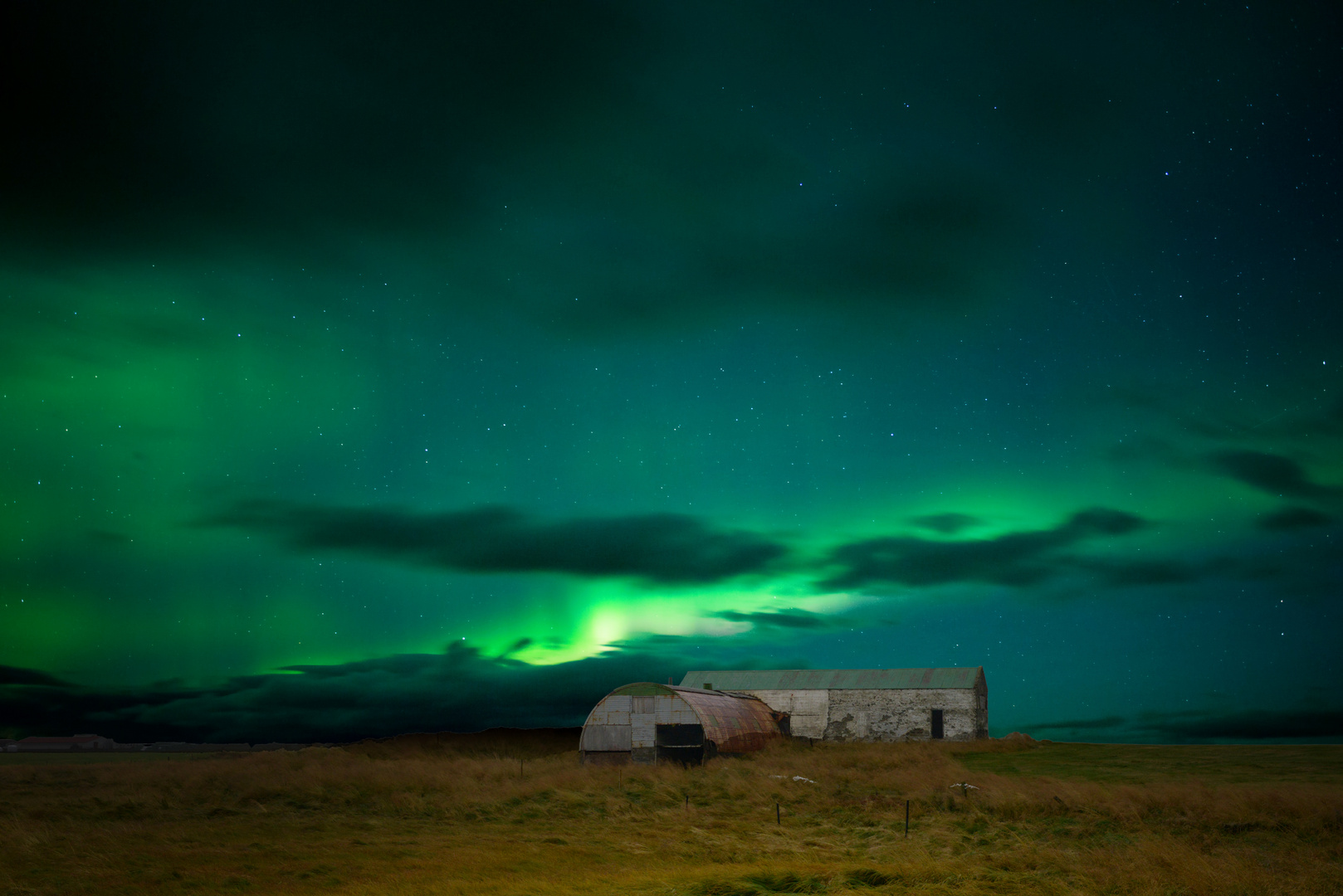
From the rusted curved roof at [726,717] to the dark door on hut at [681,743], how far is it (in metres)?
0.47

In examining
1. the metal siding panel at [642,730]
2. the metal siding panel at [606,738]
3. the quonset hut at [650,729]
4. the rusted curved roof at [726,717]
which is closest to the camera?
the quonset hut at [650,729]

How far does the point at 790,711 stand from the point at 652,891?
49068 mm

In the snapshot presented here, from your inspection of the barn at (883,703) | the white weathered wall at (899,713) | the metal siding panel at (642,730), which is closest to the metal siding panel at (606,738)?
the metal siding panel at (642,730)

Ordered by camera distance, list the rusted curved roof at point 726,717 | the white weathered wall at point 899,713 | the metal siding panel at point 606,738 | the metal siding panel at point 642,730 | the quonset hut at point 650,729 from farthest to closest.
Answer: the white weathered wall at point 899,713
the rusted curved roof at point 726,717
the metal siding panel at point 606,738
the metal siding panel at point 642,730
the quonset hut at point 650,729

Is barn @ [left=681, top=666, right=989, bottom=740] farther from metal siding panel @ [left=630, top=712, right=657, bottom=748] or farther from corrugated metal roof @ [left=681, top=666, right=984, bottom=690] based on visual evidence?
metal siding panel @ [left=630, top=712, right=657, bottom=748]

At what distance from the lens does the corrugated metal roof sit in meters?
64.7

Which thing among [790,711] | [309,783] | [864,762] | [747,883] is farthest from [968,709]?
[747,883]

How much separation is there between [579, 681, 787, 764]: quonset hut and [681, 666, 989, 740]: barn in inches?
678

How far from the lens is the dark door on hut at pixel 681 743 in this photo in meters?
48.0

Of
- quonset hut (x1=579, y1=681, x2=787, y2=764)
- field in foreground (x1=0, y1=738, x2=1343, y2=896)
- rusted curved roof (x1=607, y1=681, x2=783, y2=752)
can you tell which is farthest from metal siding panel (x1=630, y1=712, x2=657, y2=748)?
field in foreground (x1=0, y1=738, x2=1343, y2=896)

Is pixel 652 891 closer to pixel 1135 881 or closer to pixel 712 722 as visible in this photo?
pixel 1135 881

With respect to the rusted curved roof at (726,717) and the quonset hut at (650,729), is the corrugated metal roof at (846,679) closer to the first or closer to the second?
the rusted curved roof at (726,717)

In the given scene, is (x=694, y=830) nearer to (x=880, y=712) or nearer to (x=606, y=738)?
(x=606, y=738)

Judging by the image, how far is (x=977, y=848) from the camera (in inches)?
958
